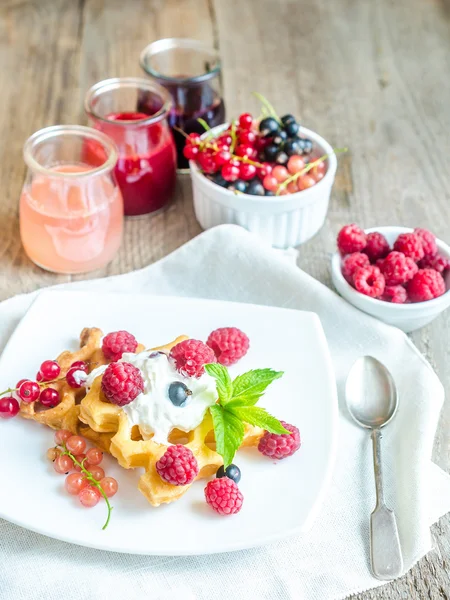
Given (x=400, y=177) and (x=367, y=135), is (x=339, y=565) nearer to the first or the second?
(x=400, y=177)

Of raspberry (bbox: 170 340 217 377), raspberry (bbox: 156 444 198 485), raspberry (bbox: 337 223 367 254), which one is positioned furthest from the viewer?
raspberry (bbox: 337 223 367 254)

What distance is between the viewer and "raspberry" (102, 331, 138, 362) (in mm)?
1658

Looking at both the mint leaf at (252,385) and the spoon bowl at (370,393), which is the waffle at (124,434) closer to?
the mint leaf at (252,385)

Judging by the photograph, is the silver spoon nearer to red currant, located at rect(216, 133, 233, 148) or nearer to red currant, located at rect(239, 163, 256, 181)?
red currant, located at rect(239, 163, 256, 181)

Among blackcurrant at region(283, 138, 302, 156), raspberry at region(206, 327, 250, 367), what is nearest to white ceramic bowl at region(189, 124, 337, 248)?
blackcurrant at region(283, 138, 302, 156)

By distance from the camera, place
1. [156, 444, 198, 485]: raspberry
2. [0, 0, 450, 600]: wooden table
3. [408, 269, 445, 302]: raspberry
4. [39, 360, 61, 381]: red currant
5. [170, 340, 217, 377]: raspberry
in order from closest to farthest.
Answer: [156, 444, 198, 485]: raspberry < [170, 340, 217, 377]: raspberry < [39, 360, 61, 381]: red currant < [408, 269, 445, 302]: raspberry < [0, 0, 450, 600]: wooden table

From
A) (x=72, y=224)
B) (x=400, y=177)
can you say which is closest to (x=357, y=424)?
(x=72, y=224)

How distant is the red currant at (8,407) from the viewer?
1584mm

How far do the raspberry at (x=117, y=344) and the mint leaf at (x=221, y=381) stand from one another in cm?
24

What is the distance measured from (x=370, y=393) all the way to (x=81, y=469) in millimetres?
668

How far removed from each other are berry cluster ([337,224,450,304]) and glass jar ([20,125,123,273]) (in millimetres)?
637

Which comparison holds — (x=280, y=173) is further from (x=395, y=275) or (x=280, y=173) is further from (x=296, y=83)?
(x=296, y=83)

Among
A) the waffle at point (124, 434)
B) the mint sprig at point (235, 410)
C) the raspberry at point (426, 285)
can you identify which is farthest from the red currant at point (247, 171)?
the mint sprig at point (235, 410)

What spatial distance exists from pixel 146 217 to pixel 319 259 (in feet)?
1.79
